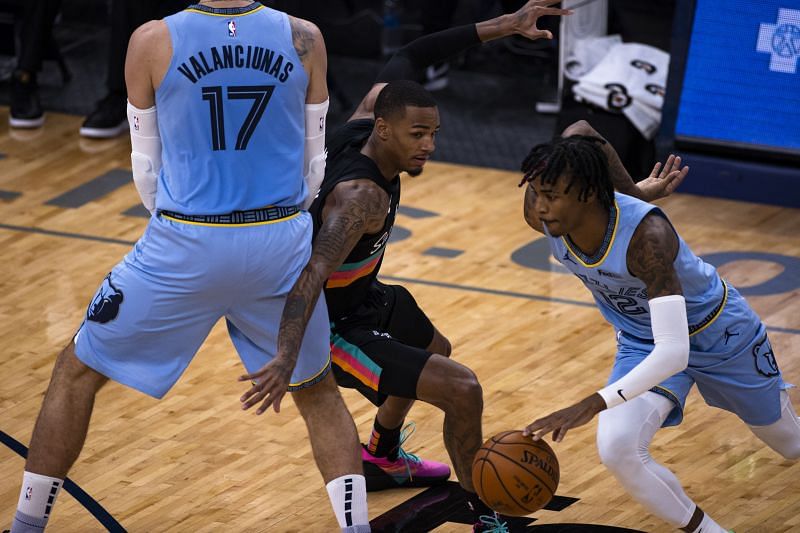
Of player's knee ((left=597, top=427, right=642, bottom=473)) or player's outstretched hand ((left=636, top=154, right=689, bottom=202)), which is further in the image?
player's outstretched hand ((left=636, top=154, right=689, bottom=202))

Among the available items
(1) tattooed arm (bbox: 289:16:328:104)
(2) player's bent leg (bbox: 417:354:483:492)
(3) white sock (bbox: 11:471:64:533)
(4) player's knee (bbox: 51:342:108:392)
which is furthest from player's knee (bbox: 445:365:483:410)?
(3) white sock (bbox: 11:471:64:533)

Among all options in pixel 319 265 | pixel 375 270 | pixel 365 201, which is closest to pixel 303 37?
pixel 365 201

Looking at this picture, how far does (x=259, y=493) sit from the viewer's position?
507 cm

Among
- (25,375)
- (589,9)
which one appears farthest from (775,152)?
(25,375)

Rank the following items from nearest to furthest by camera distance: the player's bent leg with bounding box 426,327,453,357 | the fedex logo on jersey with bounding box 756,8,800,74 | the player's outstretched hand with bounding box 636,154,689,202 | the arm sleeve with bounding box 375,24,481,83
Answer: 1. the player's outstretched hand with bounding box 636,154,689,202
2. the player's bent leg with bounding box 426,327,453,357
3. the arm sleeve with bounding box 375,24,481,83
4. the fedex logo on jersey with bounding box 756,8,800,74

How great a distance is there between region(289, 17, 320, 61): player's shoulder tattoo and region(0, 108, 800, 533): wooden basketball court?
1.72 meters

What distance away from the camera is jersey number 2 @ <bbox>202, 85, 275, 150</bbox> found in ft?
13.2

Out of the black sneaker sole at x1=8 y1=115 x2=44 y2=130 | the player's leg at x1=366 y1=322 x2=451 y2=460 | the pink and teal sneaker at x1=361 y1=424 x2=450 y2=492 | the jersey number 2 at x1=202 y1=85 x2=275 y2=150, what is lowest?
the black sneaker sole at x1=8 y1=115 x2=44 y2=130

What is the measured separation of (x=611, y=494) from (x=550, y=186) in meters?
1.46

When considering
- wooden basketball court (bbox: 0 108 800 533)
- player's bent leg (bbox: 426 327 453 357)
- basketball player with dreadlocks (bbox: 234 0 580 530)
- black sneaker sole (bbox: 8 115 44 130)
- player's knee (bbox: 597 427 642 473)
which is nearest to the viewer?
player's knee (bbox: 597 427 642 473)

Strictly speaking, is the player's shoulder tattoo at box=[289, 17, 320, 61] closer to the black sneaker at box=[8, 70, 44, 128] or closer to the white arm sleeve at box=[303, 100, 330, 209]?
the white arm sleeve at box=[303, 100, 330, 209]

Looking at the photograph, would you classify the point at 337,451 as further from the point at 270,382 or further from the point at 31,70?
the point at 31,70

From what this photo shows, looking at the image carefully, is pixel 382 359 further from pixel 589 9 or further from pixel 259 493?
pixel 589 9

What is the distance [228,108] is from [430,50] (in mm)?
1672
